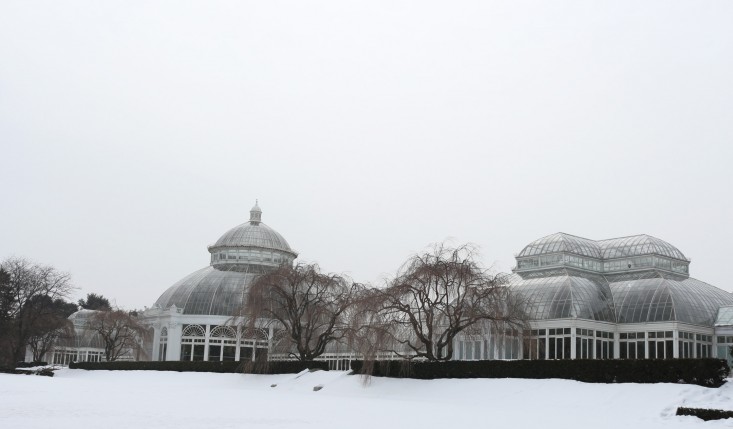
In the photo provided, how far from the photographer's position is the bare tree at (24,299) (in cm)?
7994

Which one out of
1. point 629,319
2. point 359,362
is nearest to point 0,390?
point 359,362

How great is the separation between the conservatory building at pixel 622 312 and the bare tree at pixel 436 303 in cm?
980

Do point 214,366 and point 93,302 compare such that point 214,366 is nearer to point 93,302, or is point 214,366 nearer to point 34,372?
point 34,372

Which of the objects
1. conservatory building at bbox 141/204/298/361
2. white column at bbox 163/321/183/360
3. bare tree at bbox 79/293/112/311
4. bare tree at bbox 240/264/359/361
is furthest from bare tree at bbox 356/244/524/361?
bare tree at bbox 79/293/112/311

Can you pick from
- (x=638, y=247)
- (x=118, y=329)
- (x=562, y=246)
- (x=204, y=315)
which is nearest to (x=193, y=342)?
(x=204, y=315)

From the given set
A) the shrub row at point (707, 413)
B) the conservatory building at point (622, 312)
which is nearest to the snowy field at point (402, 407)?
the shrub row at point (707, 413)

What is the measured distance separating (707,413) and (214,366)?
137 ft

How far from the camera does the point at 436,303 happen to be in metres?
47.3

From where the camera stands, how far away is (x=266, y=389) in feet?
169

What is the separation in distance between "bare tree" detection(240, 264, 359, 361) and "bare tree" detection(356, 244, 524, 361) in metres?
8.62

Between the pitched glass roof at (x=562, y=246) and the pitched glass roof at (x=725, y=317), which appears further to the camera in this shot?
the pitched glass roof at (x=562, y=246)

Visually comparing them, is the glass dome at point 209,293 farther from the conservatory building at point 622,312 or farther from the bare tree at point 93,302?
the bare tree at point 93,302

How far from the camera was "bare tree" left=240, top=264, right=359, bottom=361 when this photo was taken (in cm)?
5707

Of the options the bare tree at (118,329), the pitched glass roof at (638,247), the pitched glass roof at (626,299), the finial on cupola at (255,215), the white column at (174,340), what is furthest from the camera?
the finial on cupola at (255,215)
